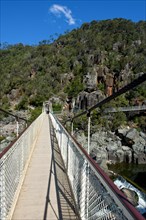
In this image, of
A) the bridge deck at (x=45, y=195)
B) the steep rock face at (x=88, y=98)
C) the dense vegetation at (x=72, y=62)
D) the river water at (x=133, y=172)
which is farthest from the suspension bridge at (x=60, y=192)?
the dense vegetation at (x=72, y=62)

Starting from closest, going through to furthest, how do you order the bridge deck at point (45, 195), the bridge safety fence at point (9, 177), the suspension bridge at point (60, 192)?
the suspension bridge at point (60, 192) → the bridge safety fence at point (9, 177) → the bridge deck at point (45, 195)

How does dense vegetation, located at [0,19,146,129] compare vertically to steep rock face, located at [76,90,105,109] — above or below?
above

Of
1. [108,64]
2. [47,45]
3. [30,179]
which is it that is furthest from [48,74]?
[30,179]

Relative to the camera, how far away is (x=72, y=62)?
216 feet

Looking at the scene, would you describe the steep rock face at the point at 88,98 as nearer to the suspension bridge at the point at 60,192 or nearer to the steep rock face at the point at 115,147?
the steep rock face at the point at 115,147

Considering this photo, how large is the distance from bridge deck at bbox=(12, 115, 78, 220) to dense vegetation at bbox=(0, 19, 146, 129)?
3997 centimetres

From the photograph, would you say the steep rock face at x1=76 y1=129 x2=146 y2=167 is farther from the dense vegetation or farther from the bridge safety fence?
the bridge safety fence

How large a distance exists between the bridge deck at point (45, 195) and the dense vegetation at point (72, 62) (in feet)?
131

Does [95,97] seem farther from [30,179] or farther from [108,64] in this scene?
[30,179]

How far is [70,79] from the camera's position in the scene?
6128 cm

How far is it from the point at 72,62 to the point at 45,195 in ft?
208

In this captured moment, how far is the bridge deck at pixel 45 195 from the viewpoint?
9.63ft

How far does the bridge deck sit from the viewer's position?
2.94m

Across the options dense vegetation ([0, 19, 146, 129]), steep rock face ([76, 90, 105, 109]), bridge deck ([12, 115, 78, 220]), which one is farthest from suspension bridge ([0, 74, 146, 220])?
dense vegetation ([0, 19, 146, 129])
